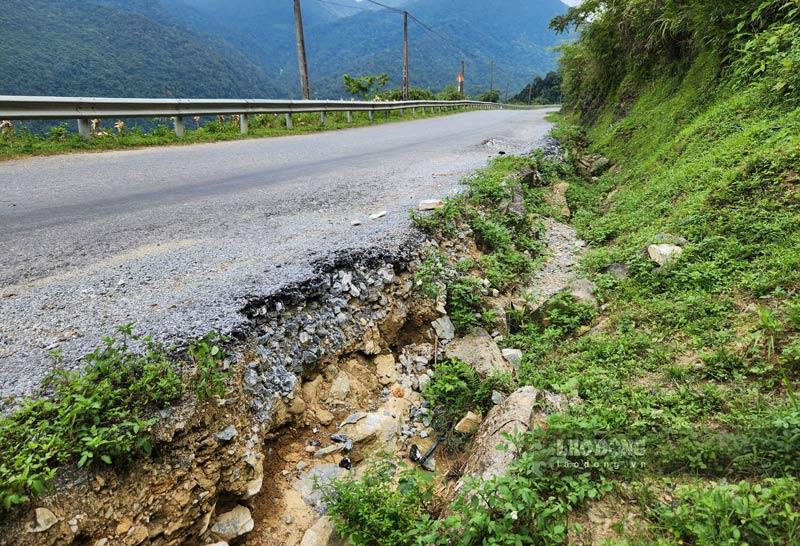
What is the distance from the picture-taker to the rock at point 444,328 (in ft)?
12.9

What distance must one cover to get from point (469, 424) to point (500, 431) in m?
0.54

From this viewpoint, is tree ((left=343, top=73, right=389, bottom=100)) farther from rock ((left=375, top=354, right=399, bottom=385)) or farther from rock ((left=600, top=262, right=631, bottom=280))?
rock ((left=375, top=354, right=399, bottom=385))

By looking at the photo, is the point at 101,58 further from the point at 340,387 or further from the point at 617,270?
the point at 617,270

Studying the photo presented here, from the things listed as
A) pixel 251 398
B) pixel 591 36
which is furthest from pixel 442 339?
pixel 591 36

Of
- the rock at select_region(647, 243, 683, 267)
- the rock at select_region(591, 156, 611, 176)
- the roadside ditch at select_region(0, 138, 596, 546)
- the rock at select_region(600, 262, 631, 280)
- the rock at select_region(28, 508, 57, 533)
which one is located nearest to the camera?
the rock at select_region(28, 508, 57, 533)

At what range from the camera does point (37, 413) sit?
76.8 inches

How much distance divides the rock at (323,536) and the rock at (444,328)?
76.0 inches

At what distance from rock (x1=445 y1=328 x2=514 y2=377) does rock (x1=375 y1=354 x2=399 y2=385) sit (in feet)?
1.65

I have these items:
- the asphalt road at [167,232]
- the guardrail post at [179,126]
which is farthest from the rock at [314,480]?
the guardrail post at [179,126]

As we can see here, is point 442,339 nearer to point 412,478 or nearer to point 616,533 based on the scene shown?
point 412,478

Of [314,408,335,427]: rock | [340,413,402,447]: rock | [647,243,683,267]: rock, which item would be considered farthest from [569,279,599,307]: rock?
[314,408,335,427]: rock

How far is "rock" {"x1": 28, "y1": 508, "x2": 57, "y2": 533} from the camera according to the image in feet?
5.58

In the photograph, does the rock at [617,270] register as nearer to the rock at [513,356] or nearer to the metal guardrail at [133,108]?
the rock at [513,356]

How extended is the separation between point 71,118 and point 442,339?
8.72 meters
